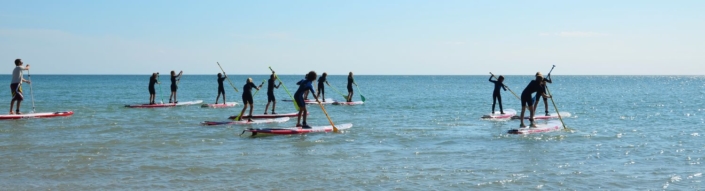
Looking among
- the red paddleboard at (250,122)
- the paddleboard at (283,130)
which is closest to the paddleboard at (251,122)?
the red paddleboard at (250,122)

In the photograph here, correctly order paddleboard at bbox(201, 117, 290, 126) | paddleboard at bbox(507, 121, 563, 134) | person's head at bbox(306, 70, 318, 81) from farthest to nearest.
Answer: paddleboard at bbox(201, 117, 290, 126), paddleboard at bbox(507, 121, 563, 134), person's head at bbox(306, 70, 318, 81)

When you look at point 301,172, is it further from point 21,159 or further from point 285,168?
point 21,159

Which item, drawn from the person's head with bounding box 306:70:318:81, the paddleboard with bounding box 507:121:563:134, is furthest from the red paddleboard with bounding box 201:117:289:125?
the paddleboard with bounding box 507:121:563:134

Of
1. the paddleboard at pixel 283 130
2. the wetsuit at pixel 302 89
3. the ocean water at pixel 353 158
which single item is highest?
the wetsuit at pixel 302 89

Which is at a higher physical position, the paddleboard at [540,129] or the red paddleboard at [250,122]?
the paddleboard at [540,129]

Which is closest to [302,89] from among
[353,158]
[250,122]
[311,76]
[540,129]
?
[311,76]

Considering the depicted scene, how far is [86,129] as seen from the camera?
17.4m

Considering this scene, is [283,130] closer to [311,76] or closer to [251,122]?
[311,76]

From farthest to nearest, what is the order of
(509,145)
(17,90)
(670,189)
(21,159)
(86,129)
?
(17,90) → (86,129) → (509,145) → (21,159) → (670,189)

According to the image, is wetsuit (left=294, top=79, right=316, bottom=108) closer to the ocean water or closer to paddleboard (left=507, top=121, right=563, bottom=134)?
the ocean water

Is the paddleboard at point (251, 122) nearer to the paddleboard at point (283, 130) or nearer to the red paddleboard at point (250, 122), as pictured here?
the red paddleboard at point (250, 122)

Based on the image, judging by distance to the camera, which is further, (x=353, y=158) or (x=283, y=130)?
(x=283, y=130)

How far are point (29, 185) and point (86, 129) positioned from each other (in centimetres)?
859

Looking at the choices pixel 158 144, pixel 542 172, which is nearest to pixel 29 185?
pixel 158 144
